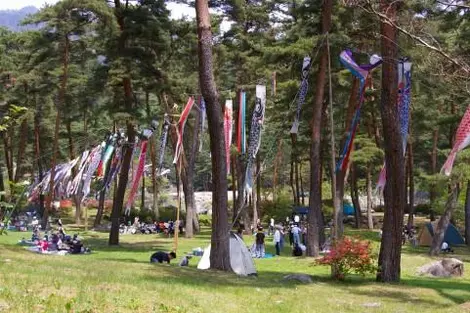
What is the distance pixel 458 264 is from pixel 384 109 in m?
→ 6.22

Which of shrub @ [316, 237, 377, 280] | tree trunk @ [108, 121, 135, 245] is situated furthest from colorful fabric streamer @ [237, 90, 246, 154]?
shrub @ [316, 237, 377, 280]

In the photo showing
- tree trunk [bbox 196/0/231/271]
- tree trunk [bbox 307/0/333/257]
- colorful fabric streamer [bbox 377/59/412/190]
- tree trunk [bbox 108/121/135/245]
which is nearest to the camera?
tree trunk [bbox 196/0/231/271]

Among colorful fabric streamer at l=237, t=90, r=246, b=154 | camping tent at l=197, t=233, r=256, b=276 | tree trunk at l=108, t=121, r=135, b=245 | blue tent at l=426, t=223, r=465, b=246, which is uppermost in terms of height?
colorful fabric streamer at l=237, t=90, r=246, b=154

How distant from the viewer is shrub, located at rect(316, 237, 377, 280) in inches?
558

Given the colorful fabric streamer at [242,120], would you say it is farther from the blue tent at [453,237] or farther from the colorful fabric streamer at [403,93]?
the blue tent at [453,237]

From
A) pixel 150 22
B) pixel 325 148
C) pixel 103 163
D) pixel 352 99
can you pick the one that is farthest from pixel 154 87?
pixel 325 148

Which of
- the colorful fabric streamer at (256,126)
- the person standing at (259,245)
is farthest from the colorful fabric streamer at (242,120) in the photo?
the person standing at (259,245)

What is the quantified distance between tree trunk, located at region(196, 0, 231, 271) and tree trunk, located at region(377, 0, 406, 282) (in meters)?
3.88

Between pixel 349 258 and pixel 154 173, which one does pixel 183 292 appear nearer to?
pixel 349 258

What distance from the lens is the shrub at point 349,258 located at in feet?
46.5

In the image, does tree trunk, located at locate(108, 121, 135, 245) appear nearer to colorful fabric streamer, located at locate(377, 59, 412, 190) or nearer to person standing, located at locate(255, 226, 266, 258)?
person standing, located at locate(255, 226, 266, 258)

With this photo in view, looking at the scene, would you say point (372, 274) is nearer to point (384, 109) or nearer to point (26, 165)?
point (384, 109)

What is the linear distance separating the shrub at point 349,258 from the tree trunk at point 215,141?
2.56 meters

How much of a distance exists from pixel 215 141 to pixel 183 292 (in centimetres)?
535
